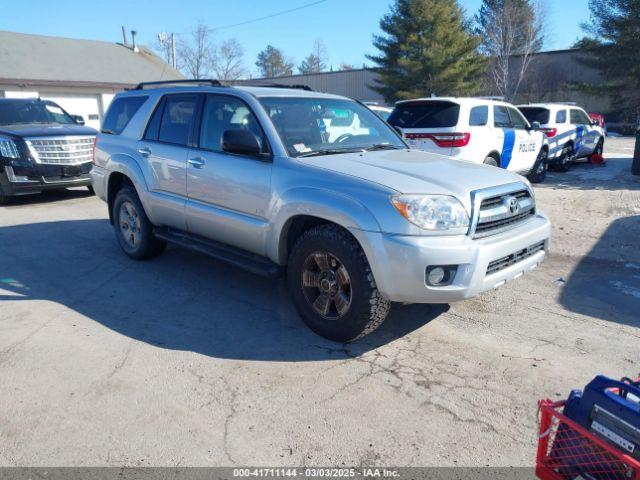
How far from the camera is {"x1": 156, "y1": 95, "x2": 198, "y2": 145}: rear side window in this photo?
5074mm

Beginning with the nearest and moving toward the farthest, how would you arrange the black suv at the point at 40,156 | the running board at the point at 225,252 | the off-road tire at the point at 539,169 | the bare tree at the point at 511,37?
1. the running board at the point at 225,252
2. the black suv at the point at 40,156
3. the off-road tire at the point at 539,169
4. the bare tree at the point at 511,37

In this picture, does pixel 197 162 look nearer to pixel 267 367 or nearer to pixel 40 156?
pixel 267 367

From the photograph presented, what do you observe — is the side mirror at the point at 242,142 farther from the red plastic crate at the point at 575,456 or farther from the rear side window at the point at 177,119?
the red plastic crate at the point at 575,456

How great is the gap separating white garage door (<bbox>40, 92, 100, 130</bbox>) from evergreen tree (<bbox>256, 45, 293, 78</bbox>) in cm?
6500

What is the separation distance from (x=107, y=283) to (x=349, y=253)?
2.96m

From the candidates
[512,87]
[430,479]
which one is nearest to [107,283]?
[430,479]

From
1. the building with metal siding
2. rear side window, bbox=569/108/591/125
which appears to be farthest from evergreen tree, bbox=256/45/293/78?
rear side window, bbox=569/108/591/125

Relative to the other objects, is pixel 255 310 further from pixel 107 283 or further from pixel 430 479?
pixel 430 479

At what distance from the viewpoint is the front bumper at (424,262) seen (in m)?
3.36

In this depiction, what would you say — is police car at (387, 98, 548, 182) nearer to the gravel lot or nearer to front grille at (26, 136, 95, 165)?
the gravel lot

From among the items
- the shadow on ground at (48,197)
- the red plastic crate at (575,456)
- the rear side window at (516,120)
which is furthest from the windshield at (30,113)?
the red plastic crate at (575,456)

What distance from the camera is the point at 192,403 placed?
320cm

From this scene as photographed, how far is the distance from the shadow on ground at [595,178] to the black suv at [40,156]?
30.7 feet

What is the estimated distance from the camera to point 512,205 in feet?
12.9
